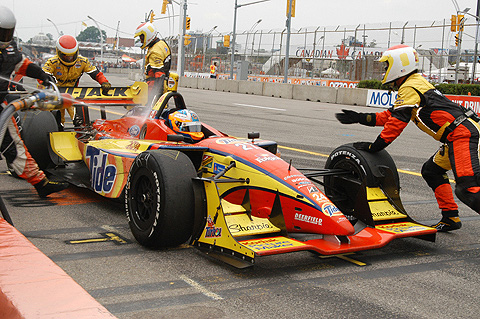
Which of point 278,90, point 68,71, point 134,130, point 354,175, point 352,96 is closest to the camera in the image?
point 354,175

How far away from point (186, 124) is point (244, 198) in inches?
58.2

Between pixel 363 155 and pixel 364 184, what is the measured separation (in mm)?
518

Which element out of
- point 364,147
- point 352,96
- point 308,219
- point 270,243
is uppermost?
point 352,96

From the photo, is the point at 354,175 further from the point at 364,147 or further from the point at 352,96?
the point at 352,96

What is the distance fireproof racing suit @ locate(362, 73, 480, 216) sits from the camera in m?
5.15

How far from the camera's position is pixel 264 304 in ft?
12.2

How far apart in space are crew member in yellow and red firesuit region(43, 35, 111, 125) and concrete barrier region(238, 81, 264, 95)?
21972mm

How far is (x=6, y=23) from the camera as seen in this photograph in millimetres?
5469

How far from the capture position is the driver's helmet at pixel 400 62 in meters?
5.70

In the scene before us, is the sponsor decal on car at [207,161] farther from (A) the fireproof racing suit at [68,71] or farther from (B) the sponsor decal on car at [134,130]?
(A) the fireproof racing suit at [68,71]

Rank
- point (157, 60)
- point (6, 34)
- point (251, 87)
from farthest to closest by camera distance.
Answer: point (251, 87), point (157, 60), point (6, 34)

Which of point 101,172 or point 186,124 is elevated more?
point 186,124

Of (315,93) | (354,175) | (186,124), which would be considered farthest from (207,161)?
(315,93)

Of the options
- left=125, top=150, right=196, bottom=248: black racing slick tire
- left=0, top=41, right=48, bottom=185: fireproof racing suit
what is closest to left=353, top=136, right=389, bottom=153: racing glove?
left=125, top=150, right=196, bottom=248: black racing slick tire
